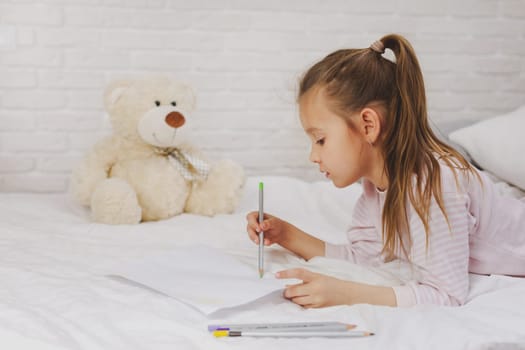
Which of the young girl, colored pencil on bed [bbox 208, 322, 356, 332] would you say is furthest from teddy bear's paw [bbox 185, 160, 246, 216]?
colored pencil on bed [bbox 208, 322, 356, 332]

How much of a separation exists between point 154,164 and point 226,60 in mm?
603

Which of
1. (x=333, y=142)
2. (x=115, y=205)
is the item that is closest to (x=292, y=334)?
(x=333, y=142)

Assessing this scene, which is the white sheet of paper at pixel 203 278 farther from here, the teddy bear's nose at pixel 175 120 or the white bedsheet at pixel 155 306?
the teddy bear's nose at pixel 175 120

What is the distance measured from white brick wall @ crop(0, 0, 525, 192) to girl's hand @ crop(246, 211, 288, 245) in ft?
3.06

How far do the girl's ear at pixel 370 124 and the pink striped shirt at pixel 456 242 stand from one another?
0.42 ft

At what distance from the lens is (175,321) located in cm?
94

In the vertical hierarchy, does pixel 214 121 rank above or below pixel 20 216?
above

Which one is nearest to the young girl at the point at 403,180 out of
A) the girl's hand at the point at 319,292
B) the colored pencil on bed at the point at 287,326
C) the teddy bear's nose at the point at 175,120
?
the girl's hand at the point at 319,292

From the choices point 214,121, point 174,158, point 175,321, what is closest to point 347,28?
point 214,121

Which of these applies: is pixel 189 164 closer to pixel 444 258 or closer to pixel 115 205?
pixel 115 205

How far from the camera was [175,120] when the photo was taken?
1655mm

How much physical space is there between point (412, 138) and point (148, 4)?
127 centimetres

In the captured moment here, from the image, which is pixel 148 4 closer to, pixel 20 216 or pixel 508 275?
pixel 20 216

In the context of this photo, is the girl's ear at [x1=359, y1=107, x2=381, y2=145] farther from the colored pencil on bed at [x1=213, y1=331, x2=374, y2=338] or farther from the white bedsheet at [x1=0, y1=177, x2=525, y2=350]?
the colored pencil on bed at [x1=213, y1=331, x2=374, y2=338]
